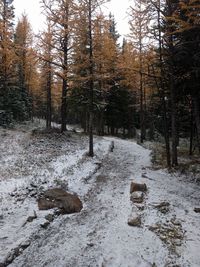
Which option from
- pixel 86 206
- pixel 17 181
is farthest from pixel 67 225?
pixel 17 181

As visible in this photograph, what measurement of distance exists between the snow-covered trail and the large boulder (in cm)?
32

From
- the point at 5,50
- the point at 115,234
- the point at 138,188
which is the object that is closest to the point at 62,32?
the point at 5,50

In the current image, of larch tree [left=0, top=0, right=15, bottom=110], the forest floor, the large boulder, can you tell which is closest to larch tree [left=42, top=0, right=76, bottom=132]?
larch tree [left=0, top=0, right=15, bottom=110]

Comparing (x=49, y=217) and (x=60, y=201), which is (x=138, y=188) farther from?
(x=49, y=217)

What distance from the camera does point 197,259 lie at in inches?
286

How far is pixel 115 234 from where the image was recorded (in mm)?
8531

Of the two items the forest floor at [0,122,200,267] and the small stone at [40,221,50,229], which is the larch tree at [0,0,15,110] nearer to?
the forest floor at [0,122,200,267]

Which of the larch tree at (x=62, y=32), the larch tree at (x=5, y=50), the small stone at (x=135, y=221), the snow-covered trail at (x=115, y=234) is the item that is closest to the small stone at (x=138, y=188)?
the snow-covered trail at (x=115, y=234)

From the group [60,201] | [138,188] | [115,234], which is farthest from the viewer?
[138,188]

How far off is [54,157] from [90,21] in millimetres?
9188

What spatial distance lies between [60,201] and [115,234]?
9.21ft

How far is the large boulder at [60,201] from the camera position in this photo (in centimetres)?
1005

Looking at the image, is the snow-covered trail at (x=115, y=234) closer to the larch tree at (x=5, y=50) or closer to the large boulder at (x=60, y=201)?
the large boulder at (x=60, y=201)

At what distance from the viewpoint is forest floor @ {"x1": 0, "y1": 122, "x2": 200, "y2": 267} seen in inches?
290
